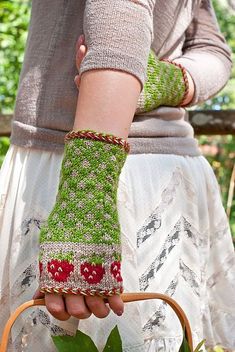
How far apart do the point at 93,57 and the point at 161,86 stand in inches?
10.1

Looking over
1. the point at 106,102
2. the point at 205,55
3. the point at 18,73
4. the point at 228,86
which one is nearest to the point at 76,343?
the point at 106,102

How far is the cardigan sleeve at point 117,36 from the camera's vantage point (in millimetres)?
1141

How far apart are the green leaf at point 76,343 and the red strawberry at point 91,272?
13 centimetres

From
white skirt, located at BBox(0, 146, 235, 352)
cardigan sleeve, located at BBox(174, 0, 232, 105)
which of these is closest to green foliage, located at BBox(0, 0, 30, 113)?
cardigan sleeve, located at BBox(174, 0, 232, 105)

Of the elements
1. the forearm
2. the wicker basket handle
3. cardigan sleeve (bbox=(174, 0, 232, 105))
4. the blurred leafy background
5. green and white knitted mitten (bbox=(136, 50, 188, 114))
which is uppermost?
the blurred leafy background

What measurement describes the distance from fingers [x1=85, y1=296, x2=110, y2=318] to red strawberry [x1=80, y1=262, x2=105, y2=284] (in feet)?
0.11

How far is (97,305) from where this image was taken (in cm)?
109

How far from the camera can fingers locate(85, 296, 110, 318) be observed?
108cm

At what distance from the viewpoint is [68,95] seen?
1336 millimetres

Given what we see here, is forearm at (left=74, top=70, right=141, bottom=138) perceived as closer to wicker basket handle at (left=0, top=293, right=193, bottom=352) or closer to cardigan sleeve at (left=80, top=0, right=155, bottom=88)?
cardigan sleeve at (left=80, top=0, right=155, bottom=88)

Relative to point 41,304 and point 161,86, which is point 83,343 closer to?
point 41,304

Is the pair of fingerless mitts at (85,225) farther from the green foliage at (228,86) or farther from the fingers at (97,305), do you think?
the green foliage at (228,86)

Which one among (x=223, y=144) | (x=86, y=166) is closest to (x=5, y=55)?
(x=223, y=144)

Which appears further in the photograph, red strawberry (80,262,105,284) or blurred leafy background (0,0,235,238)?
blurred leafy background (0,0,235,238)
